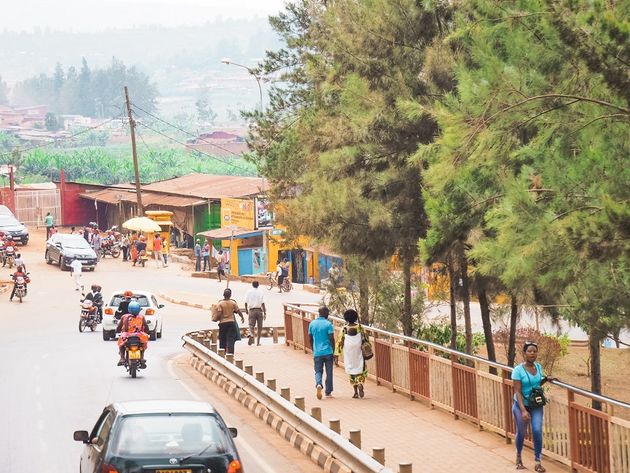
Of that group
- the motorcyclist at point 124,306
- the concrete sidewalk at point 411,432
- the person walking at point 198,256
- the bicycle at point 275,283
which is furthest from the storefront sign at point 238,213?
the concrete sidewalk at point 411,432

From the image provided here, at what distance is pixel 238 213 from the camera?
6694cm

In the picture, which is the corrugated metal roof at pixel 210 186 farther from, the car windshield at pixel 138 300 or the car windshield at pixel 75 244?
the car windshield at pixel 138 300

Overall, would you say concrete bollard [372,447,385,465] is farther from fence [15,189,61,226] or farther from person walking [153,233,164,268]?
fence [15,189,61,226]

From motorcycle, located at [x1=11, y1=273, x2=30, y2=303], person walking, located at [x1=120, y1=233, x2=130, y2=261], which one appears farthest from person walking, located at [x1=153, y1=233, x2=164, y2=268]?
motorcycle, located at [x1=11, y1=273, x2=30, y2=303]

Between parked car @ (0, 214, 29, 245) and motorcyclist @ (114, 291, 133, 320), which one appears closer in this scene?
motorcyclist @ (114, 291, 133, 320)

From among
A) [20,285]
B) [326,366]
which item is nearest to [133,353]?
[326,366]

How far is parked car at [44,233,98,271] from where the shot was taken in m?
61.8

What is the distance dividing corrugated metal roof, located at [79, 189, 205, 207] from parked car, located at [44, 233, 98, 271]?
1593 cm

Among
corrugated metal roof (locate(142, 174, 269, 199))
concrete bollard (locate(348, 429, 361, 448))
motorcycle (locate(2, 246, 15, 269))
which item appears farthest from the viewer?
corrugated metal roof (locate(142, 174, 269, 199))

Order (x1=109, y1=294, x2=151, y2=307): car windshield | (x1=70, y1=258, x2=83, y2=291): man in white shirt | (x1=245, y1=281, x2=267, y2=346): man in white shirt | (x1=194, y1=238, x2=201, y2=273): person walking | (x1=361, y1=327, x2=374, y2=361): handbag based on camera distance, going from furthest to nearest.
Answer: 1. (x1=194, y1=238, x2=201, y2=273): person walking
2. (x1=70, y1=258, x2=83, y2=291): man in white shirt
3. (x1=109, y1=294, x2=151, y2=307): car windshield
4. (x1=245, y1=281, x2=267, y2=346): man in white shirt
5. (x1=361, y1=327, x2=374, y2=361): handbag

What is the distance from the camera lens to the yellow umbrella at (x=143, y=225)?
6712cm

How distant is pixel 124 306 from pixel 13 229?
136 ft

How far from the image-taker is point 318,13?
34.2m

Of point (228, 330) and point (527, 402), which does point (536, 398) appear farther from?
point (228, 330)
